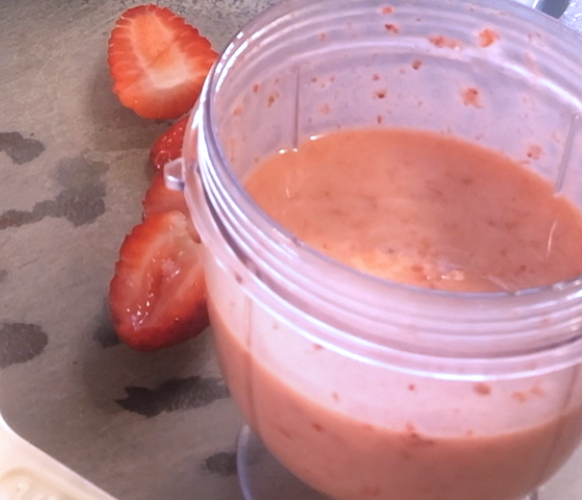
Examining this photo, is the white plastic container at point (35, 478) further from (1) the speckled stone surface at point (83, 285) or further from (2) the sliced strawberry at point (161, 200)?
(2) the sliced strawberry at point (161, 200)

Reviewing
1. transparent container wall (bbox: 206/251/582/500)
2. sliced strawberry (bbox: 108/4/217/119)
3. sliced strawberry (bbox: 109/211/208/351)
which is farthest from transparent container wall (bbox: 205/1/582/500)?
sliced strawberry (bbox: 108/4/217/119)

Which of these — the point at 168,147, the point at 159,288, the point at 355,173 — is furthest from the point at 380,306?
the point at 168,147

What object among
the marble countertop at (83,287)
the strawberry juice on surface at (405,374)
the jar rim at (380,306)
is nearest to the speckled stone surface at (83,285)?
the marble countertop at (83,287)

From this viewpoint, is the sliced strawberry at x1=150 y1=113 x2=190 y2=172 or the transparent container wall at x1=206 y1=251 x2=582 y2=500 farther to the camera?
the sliced strawberry at x1=150 y1=113 x2=190 y2=172

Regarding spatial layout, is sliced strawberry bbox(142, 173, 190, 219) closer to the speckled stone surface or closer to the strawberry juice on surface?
the speckled stone surface

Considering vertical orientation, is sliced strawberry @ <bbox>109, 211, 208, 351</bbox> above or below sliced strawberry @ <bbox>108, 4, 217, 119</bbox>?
below

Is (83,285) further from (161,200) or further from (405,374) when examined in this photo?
(405,374)
